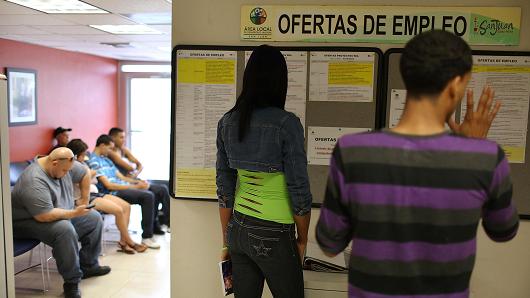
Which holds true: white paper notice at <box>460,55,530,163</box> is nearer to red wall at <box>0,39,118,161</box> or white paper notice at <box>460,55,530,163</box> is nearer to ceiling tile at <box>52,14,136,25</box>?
ceiling tile at <box>52,14,136,25</box>

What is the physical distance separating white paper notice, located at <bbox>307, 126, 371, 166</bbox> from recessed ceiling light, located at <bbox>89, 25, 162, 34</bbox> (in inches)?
120

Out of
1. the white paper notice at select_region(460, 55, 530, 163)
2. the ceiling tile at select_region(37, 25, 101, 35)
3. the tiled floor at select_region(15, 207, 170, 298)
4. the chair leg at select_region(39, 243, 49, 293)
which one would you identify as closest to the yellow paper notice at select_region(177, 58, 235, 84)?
the white paper notice at select_region(460, 55, 530, 163)

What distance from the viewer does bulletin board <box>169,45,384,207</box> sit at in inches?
97.3

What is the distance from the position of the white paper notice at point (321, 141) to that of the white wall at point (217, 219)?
0.94 feet

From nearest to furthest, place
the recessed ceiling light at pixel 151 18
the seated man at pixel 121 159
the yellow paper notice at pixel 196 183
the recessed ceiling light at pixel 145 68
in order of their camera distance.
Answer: the yellow paper notice at pixel 196 183 < the recessed ceiling light at pixel 151 18 < the seated man at pixel 121 159 < the recessed ceiling light at pixel 145 68

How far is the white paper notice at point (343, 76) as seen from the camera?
2.46m

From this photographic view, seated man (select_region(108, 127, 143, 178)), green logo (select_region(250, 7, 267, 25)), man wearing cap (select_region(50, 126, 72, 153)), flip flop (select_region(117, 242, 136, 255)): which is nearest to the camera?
green logo (select_region(250, 7, 267, 25))

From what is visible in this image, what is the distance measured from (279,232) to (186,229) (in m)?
1.05

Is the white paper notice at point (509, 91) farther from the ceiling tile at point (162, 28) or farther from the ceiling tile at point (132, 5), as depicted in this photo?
the ceiling tile at point (162, 28)

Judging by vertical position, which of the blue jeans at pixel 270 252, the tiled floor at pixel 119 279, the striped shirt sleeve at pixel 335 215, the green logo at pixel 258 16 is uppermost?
the green logo at pixel 258 16

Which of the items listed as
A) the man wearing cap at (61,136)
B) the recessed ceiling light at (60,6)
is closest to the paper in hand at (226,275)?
the recessed ceiling light at (60,6)

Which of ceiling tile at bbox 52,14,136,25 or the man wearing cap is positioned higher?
ceiling tile at bbox 52,14,136,25

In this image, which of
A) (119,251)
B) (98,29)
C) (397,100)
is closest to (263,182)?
(397,100)

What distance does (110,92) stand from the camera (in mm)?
9172
